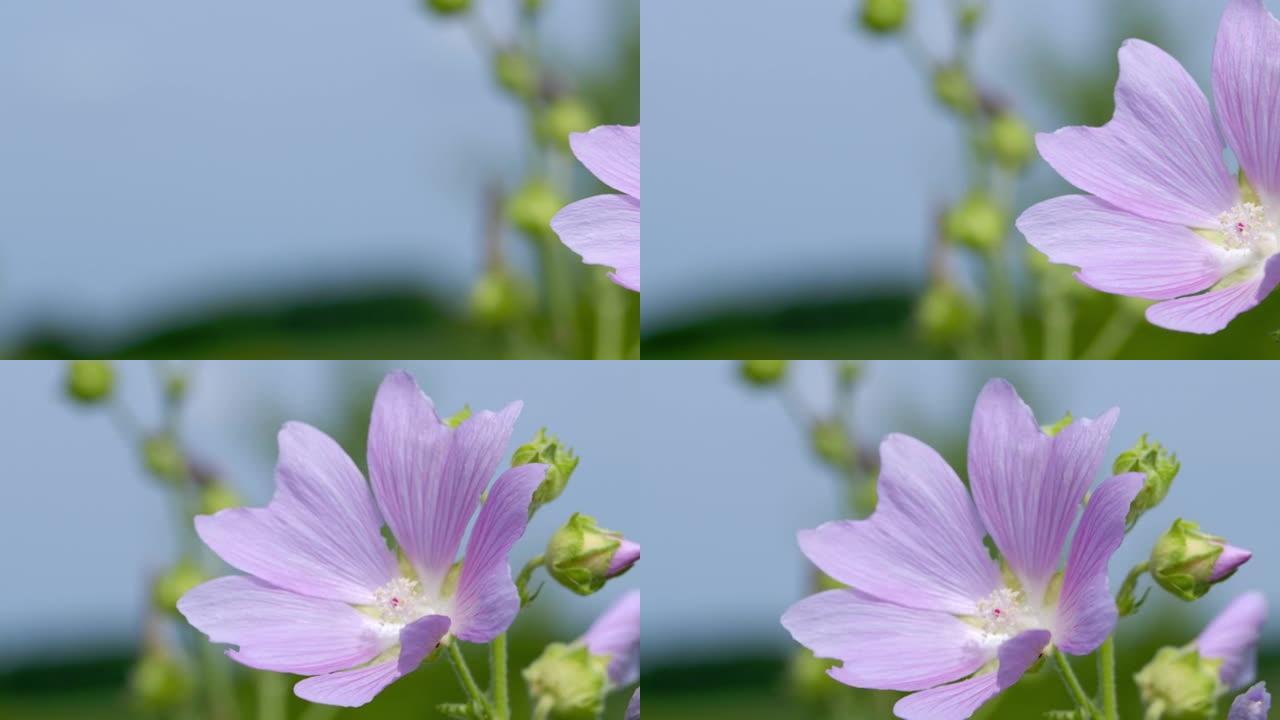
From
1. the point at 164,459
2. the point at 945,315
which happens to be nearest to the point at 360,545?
the point at 164,459

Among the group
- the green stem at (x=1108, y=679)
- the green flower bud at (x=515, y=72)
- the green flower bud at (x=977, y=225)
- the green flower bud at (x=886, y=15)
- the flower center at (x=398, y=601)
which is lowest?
the flower center at (x=398, y=601)

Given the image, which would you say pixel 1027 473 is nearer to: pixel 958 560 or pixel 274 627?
pixel 958 560

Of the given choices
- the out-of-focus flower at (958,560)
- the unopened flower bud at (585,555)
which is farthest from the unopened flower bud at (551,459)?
the out-of-focus flower at (958,560)

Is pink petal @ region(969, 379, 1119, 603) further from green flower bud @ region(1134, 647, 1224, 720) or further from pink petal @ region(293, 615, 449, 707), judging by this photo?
pink petal @ region(293, 615, 449, 707)

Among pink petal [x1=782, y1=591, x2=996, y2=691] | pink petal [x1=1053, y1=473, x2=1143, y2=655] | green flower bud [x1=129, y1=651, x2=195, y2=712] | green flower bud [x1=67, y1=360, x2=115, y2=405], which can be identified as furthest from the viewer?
green flower bud [x1=129, y1=651, x2=195, y2=712]

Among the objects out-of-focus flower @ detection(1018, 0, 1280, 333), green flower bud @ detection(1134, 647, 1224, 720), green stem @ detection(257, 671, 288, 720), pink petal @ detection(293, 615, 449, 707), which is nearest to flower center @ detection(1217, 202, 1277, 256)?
out-of-focus flower @ detection(1018, 0, 1280, 333)

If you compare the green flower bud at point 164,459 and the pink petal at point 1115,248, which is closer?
the pink petal at point 1115,248

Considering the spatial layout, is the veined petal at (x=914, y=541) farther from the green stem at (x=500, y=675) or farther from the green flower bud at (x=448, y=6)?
the green flower bud at (x=448, y=6)
